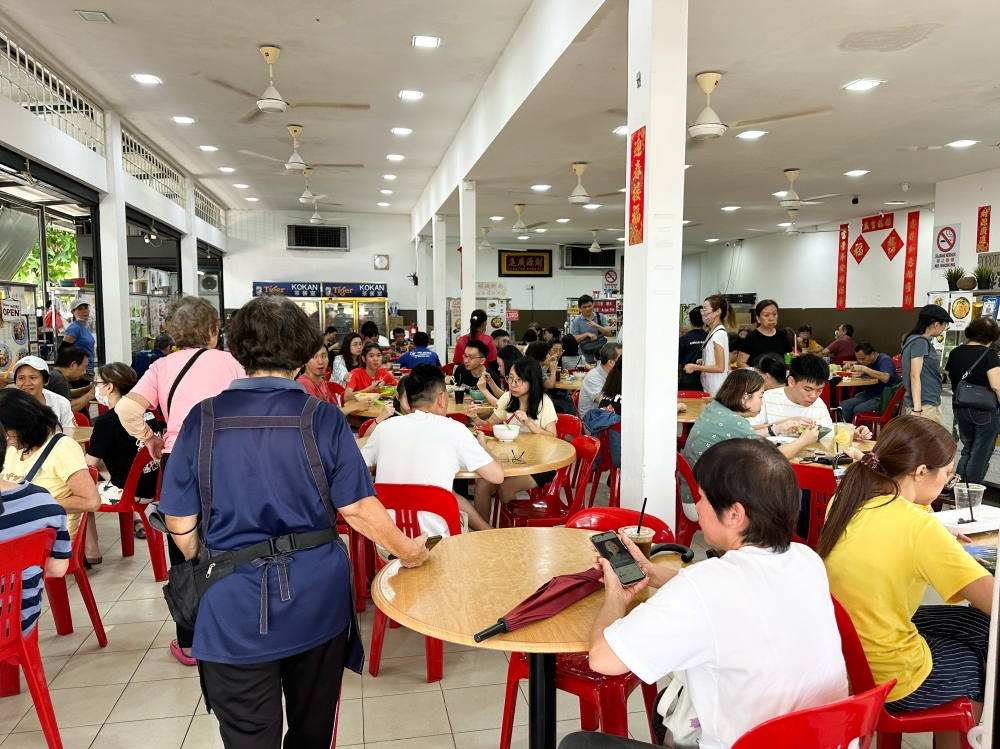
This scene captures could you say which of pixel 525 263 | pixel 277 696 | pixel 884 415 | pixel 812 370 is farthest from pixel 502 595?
pixel 525 263

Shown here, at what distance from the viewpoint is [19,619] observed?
225 centimetres

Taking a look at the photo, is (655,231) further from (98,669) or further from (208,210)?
(208,210)

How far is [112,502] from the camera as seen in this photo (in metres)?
3.90

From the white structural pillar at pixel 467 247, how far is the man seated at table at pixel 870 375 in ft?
14.8

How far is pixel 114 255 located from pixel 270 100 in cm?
354

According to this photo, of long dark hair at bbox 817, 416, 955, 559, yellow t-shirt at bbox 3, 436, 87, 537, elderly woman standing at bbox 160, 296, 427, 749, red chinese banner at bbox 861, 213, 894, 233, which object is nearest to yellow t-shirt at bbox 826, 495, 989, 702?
long dark hair at bbox 817, 416, 955, 559

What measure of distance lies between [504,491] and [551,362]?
3439mm

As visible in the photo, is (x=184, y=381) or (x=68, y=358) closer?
(x=184, y=381)

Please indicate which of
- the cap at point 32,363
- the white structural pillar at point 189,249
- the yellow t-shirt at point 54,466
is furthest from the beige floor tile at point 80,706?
the white structural pillar at point 189,249

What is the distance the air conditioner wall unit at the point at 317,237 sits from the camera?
601 inches

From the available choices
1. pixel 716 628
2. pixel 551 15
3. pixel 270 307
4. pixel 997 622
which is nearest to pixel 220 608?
pixel 270 307

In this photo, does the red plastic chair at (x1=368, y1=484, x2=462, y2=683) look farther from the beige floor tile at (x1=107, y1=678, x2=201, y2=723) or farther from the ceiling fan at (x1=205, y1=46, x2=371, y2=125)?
the ceiling fan at (x1=205, y1=46, x2=371, y2=125)

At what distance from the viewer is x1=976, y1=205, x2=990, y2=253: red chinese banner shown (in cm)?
854

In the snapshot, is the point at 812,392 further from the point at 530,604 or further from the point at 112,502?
the point at 112,502
